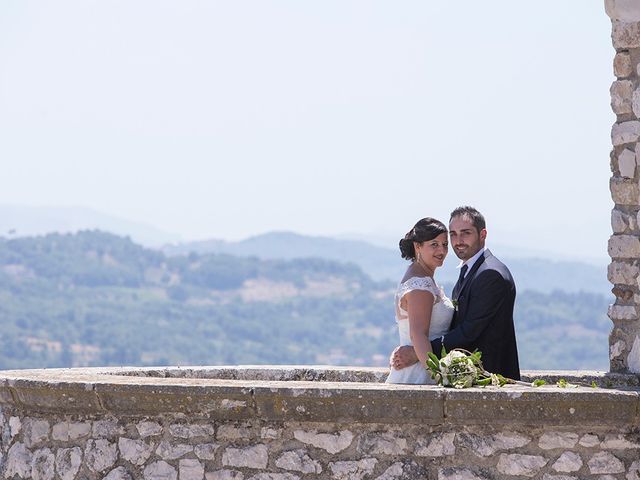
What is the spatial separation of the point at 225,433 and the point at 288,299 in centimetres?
17059

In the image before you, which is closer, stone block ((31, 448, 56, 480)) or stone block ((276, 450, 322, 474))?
stone block ((276, 450, 322, 474))

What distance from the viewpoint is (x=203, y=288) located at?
183 metres

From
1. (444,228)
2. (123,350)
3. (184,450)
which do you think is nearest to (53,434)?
(184,450)

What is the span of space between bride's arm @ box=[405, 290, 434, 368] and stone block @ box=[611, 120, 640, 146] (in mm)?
1356

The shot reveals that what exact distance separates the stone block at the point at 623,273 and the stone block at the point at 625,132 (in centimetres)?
65

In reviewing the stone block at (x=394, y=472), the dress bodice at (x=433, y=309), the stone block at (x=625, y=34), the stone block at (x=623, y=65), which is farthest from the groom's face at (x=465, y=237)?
the stone block at (x=394, y=472)

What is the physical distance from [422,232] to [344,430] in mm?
1294

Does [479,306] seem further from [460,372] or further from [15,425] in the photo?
[15,425]

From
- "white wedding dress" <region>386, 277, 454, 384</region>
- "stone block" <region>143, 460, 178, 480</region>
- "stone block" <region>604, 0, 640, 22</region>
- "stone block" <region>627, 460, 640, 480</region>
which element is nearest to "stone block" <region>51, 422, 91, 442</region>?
"stone block" <region>143, 460, 178, 480</region>

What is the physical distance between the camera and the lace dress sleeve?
7512mm

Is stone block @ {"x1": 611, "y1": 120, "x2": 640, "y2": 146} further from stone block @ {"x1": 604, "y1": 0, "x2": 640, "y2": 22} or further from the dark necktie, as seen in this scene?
the dark necktie

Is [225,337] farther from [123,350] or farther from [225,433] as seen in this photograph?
[225,433]

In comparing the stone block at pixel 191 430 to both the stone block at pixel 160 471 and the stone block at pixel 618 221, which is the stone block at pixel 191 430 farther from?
the stone block at pixel 618 221

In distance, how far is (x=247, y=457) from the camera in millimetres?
6906
